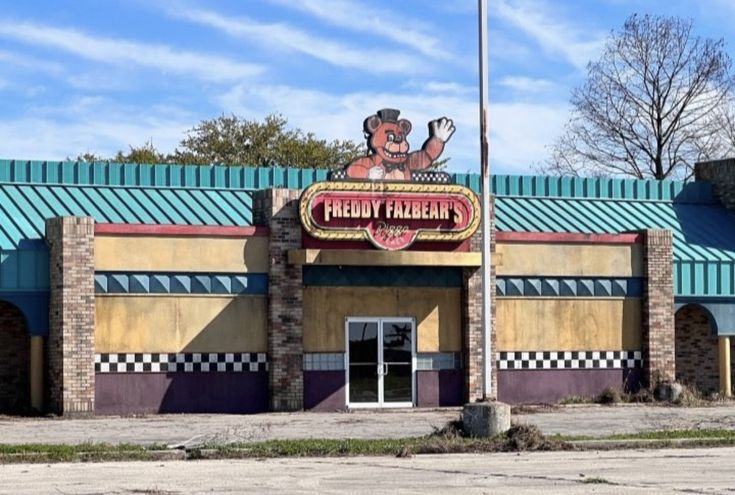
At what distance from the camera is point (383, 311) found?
32312 millimetres

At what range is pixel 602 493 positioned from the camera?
53.6 feet

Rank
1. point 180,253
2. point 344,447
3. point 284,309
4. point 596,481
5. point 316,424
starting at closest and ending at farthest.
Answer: point 596,481 < point 344,447 < point 316,424 < point 180,253 < point 284,309

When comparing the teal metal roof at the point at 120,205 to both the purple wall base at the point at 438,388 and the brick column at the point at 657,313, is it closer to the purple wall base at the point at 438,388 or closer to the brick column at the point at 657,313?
the purple wall base at the point at 438,388

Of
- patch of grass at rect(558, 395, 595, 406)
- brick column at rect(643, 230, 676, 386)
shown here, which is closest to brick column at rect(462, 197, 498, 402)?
patch of grass at rect(558, 395, 595, 406)

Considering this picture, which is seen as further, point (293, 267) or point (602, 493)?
point (293, 267)

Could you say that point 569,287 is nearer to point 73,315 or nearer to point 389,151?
point 389,151

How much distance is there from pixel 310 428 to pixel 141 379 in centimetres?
536

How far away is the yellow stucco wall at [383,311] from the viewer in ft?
104

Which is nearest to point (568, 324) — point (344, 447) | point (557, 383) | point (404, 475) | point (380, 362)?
point (557, 383)

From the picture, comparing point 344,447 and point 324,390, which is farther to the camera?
point 324,390

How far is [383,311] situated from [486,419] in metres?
9.24

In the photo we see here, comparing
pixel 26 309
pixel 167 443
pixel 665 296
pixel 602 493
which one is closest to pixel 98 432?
pixel 167 443

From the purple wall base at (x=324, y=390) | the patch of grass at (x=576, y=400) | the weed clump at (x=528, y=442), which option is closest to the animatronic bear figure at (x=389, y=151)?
the purple wall base at (x=324, y=390)

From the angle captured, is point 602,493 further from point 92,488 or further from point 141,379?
point 141,379
